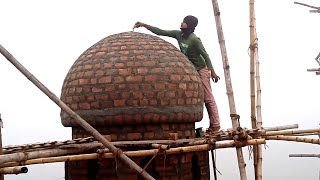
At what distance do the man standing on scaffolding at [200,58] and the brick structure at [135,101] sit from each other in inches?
28.5

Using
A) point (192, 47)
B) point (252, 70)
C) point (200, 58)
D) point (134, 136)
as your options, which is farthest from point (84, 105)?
point (252, 70)

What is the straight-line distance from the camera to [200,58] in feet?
25.4

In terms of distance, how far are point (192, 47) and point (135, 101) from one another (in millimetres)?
2001

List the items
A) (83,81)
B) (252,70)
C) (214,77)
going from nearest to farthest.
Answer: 1. (83,81)
2. (252,70)
3. (214,77)

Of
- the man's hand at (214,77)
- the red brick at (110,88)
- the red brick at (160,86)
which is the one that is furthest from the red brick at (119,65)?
the man's hand at (214,77)

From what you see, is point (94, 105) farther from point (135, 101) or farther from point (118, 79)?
point (135, 101)

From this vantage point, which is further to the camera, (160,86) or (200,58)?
(200,58)

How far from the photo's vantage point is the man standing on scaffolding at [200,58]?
24.7ft

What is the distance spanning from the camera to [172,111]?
6.29 metres

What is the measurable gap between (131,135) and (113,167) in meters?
0.54

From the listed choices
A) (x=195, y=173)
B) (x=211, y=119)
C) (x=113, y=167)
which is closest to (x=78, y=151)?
(x=113, y=167)

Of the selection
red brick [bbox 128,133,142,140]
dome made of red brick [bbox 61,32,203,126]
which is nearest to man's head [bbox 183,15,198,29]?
dome made of red brick [bbox 61,32,203,126]

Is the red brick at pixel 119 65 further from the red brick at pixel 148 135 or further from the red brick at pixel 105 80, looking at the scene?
the red brick at pixel 148 135

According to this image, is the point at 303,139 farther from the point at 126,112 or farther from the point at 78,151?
the point at 78,151
